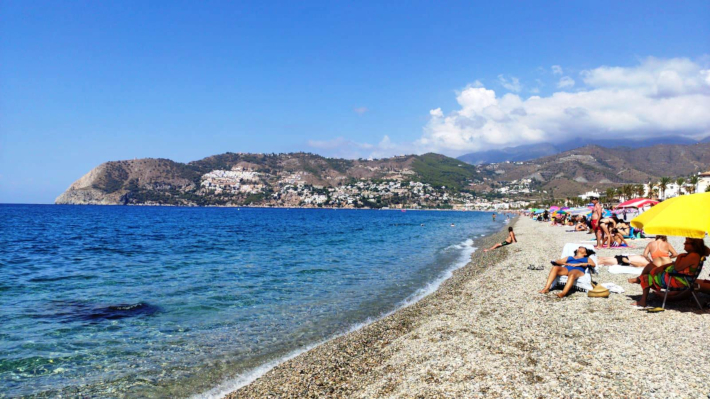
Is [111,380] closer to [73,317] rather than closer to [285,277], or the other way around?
[73,317]

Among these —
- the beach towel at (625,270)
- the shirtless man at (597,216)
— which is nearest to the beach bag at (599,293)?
the beach towel at (625,270)

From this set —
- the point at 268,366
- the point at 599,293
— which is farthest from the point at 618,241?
the point at 268,366

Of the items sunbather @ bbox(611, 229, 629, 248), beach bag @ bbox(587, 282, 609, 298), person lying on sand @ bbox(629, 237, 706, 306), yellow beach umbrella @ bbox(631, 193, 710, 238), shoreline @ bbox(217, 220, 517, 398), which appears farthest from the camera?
sunbather @ bbox(611, 229, 629, 248)

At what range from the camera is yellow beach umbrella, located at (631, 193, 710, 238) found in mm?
6906

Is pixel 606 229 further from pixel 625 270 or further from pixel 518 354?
pixel 518 354

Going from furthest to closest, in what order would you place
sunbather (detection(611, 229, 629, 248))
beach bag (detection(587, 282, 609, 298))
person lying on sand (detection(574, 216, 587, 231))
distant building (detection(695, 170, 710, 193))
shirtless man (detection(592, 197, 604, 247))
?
1. distant building (detection(695, 170, 710, 193))
2. person lying on sand (detection(574, 216, 587, 231))
3. sunbather (detection(611, 229, 629, 248))
4. shirtless man (detection(592, 197, 604, 247))
5. beach bag (detection(587, 282, 609, 298))

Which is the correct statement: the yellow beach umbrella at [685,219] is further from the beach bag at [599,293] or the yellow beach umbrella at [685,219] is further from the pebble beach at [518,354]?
the beach bag at [599,293]

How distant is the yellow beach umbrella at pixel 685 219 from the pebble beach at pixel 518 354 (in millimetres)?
1685

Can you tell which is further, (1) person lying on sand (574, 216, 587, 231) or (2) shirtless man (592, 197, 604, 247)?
(1) person lying on sand (574, 216, 587, 231)

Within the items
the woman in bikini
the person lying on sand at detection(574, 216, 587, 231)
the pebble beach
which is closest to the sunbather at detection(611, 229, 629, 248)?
the woman in bikini

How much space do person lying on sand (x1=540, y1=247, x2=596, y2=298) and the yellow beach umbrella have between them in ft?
7.99

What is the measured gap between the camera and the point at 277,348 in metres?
9.09

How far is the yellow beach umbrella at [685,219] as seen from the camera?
6.91m

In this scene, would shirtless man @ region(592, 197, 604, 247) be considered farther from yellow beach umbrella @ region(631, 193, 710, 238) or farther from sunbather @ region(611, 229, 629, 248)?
yellow beach umbrella @ region(631, 193, 710, 238)
